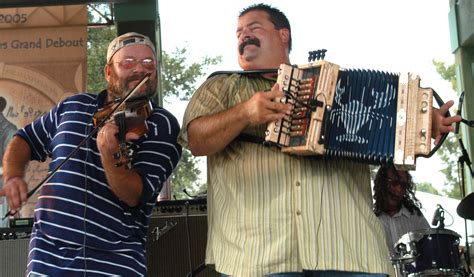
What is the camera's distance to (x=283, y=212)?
10.2 ft

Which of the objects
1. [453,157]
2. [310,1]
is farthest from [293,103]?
[453,157]

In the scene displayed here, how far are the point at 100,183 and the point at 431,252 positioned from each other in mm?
3639

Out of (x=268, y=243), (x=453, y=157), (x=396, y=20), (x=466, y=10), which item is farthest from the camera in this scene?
(x=453, y=157)

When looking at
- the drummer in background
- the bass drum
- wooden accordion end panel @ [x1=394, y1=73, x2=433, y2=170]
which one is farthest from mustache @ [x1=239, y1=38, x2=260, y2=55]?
the drummer in background

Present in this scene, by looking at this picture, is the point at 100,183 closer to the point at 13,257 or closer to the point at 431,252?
the point at 13,257

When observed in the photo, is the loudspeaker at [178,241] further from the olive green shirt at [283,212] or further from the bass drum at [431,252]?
the bass drum at [431,252]

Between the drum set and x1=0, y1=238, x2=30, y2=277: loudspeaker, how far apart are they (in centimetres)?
275

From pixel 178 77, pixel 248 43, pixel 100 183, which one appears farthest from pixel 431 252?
pixel 178 77

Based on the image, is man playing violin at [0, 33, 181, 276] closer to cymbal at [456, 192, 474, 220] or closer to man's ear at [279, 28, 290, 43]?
man's ear at [279, 28, 290, 43]

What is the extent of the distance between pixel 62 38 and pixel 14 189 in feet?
13.1

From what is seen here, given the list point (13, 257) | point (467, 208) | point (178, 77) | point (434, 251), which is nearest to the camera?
point (13, 257)

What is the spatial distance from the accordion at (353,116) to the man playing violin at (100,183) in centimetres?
54

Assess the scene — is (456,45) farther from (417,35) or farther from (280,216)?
(280,216)

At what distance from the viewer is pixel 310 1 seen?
31.1ft
